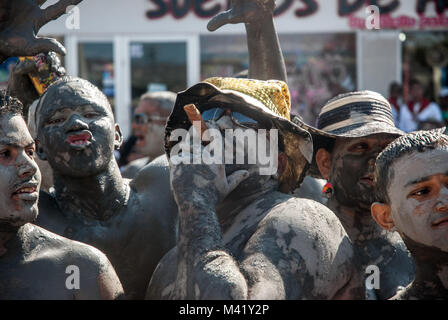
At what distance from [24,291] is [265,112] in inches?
41.3

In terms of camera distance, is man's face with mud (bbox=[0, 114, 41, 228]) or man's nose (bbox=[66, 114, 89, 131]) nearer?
man's face with mud (bbox=[0, 114, 41, 228])

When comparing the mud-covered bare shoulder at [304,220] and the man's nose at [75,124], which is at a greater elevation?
the man's nose at [75,124]

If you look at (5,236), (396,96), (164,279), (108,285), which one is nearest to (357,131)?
(164,279)

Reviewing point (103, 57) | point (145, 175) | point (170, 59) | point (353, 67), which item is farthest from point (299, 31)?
point (145, 175)

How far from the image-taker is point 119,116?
10.5 m

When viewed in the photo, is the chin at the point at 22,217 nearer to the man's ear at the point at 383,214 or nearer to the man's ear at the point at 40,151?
the man's ear at the point at 40,151

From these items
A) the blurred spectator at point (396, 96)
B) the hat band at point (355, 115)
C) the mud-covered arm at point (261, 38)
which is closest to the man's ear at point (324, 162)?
the hat band at point (355, 115)

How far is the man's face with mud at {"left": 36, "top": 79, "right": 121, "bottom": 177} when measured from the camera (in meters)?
2.94

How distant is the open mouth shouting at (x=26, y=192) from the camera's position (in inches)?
92.6

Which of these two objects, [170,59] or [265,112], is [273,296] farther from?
[170,59]

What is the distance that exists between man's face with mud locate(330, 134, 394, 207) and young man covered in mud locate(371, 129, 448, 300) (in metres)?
0.74

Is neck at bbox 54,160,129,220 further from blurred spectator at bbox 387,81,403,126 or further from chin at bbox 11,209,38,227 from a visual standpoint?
blurred spectator at bbox 387,81,403,126

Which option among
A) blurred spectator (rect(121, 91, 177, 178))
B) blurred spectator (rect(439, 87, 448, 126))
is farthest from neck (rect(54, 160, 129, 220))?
blurred spectator (rect(439, 87, 448, 126))

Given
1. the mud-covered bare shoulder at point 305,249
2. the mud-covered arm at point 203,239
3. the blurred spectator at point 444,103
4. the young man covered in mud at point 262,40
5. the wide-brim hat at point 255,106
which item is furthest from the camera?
the blurred spectator at point 444,103
